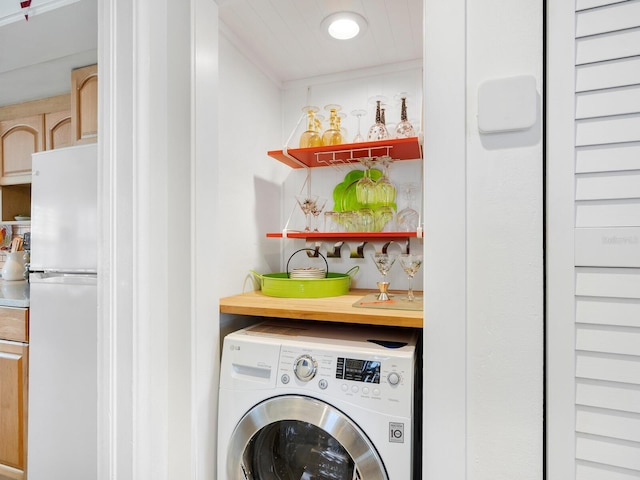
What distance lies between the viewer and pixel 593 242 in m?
0.80

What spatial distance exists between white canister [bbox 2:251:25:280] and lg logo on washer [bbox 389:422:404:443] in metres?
2.78

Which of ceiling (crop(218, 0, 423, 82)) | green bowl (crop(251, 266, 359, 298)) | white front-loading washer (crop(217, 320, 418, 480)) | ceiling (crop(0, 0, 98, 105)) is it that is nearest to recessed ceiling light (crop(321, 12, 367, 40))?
ceiling (crop(218, 0, 423, 82))

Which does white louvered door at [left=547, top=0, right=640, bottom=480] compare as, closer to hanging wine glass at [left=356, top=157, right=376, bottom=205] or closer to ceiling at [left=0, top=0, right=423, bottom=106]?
ceiling at [left=0, top=0, right=423, bottom=106]

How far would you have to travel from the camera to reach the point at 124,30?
1.09 metres

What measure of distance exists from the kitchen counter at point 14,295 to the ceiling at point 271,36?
1.31 m

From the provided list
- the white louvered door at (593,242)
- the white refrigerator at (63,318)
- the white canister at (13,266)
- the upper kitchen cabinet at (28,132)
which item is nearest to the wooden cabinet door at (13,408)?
the white refrigerator at (63,318)

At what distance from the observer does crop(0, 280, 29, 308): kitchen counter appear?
1.79 m

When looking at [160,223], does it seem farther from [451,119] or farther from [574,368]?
[574,368]

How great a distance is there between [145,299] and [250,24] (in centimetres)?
125

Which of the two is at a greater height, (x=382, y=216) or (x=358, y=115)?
(x=358, y=115)

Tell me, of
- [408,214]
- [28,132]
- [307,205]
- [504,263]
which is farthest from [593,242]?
[28,132]

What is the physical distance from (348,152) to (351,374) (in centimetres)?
106

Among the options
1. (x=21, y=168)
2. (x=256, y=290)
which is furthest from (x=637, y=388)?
(x=21, y=168)

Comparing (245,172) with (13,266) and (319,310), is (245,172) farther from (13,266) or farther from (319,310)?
(13,266)
